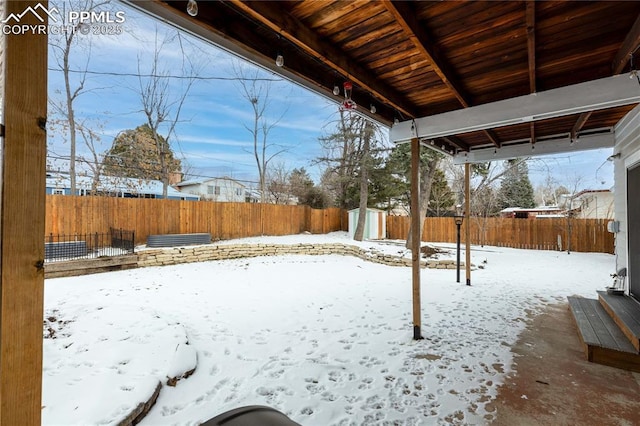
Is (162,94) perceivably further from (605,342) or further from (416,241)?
(605,342)

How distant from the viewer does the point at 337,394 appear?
232 cm

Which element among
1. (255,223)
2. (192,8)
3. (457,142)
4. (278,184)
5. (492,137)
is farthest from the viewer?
(278,184)

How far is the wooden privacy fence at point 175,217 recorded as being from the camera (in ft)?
26.2

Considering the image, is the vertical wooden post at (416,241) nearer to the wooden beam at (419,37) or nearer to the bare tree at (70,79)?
the wooden beam at (419,37)

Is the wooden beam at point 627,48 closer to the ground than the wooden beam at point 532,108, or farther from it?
farther from it

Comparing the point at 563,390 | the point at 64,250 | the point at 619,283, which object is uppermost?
the point at 64,250

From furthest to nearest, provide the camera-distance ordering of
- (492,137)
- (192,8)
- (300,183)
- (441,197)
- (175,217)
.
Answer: (300,183) < (441,197) < (175,217) < (492,137) < (192,8)

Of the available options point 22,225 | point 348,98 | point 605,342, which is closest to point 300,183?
point 348,98

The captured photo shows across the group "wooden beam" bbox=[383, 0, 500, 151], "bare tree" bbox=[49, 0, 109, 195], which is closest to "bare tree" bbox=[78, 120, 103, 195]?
"bare tree" bbox=[49, 0, 109, 195]

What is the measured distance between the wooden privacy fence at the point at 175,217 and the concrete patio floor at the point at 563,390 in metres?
9.83

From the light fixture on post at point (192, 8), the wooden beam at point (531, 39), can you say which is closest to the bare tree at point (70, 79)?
the light fixture on post at point (192, 8)

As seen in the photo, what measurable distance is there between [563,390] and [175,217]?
1032 cm

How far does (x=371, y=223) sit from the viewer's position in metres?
13.0

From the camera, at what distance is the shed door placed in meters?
3.66
